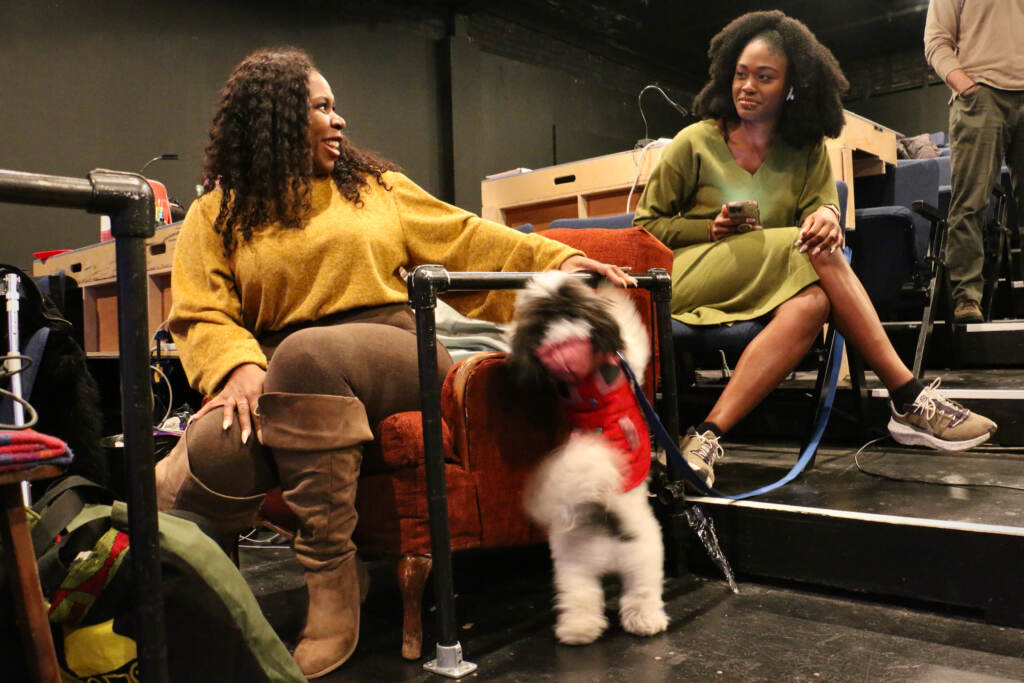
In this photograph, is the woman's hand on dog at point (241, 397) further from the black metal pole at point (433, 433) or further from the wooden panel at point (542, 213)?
the wooden panel at point (542, 213)

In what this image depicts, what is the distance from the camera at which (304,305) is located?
159 cm

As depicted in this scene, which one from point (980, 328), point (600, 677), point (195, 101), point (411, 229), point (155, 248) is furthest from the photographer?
point (195, 101)

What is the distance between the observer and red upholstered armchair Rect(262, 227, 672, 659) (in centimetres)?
151

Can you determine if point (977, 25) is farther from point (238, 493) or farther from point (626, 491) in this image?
point (238, 493)

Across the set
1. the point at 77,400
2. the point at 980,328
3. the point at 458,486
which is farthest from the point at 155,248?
the point at 980,328

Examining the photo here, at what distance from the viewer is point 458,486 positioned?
1.53 meters

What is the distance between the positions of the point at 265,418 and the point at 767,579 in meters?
1.15

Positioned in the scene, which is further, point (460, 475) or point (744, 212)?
point (744, 212)

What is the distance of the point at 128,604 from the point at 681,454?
1.09 meters

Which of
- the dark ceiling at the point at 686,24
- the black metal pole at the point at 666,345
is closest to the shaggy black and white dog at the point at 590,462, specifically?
the black metal pole at the point at 666,345

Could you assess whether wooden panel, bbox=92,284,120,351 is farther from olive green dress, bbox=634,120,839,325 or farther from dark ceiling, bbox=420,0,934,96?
dark ceiling, bbox=420,0,934,96

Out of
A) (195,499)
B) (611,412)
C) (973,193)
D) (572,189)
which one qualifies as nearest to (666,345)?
(611,412)

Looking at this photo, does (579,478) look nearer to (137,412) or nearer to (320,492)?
(320,492)

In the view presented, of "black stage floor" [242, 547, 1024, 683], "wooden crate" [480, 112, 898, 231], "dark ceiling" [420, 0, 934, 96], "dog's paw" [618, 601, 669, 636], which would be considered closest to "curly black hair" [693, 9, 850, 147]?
"wooden crate" [480, 112, 898, 231]
